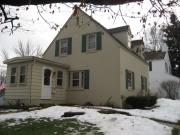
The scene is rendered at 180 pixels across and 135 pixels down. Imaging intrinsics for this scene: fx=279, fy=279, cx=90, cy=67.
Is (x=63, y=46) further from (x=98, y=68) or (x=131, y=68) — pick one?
(x=131, y=68)

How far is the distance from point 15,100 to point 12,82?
1571 millimetres

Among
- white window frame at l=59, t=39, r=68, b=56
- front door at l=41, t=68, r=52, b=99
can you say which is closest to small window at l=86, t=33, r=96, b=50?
white window frame at l=59, t=39, r=68, b=56

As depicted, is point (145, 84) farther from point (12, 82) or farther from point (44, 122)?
point (44, 122)

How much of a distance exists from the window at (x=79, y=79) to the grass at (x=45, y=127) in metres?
10.2

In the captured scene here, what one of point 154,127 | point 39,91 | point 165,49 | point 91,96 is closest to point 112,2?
point 154,127

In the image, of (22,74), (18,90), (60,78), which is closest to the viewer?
(18,90)

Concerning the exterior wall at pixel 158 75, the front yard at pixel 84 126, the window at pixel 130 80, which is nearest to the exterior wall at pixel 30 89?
the window at pixel 130 80

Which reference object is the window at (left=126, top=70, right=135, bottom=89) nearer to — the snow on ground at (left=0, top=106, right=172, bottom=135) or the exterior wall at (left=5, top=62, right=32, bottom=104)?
the exterior wall at (left=5, top=62, right=32, bottom=104)

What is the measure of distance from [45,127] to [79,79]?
12.3 metres

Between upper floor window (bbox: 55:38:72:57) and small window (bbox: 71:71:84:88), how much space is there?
1.88 m

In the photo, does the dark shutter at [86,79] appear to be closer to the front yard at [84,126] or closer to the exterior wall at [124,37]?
the exterior wall at [124,37]

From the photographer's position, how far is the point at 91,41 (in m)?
21.9

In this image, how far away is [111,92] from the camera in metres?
20.3

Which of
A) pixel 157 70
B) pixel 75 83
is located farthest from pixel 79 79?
pixel 157 70
